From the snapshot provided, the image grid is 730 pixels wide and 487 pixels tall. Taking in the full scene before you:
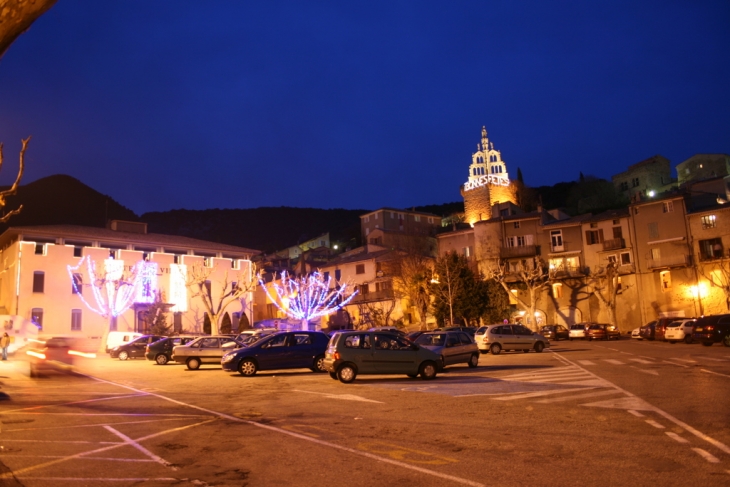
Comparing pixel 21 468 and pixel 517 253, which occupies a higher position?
pixel 517 253

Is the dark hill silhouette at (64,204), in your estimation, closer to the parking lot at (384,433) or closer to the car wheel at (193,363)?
the car wheel at (193,363)

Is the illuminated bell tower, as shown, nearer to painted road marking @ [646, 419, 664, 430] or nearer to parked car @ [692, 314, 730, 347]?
parked car @ [692, 314, 730, 347]

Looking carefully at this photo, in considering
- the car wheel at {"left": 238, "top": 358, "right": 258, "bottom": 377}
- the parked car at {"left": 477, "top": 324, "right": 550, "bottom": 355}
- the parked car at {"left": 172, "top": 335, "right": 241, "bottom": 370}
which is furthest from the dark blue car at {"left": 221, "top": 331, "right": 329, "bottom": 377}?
the parked car at {"left": 477, "top": 324, "right": 550, "bottom": 355}

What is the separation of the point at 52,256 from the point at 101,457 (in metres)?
50.4

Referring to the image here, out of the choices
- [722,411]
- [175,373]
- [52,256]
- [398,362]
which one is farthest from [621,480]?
[52,256]

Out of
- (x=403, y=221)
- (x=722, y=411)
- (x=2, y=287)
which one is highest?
(x=403, y=221)

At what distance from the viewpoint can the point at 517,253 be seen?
6494cm

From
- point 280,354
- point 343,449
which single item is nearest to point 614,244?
point 280,354

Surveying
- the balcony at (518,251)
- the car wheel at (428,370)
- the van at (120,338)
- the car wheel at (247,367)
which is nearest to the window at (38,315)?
the van at (120,338)

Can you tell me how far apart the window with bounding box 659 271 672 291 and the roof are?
42.5 metres

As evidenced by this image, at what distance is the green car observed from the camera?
58.3ft

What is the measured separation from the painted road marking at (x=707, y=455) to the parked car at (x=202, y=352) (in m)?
20.9

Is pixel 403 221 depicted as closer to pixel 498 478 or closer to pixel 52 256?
pixel 52 256

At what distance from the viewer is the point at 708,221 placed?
5428 cm
